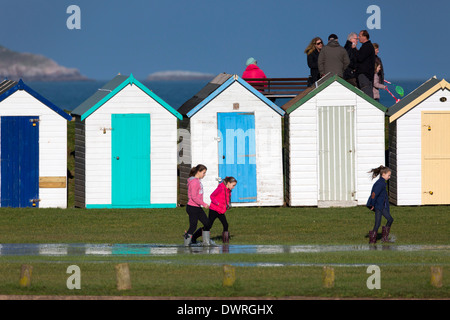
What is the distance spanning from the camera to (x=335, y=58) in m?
29.5

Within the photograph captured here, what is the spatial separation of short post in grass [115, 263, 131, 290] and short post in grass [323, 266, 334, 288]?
288 centimetres

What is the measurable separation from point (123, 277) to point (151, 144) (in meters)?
12.1

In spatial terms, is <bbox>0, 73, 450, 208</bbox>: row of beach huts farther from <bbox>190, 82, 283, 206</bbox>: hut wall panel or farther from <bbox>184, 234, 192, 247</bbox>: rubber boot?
<bbox>184, 234, 192, 247</bbox>: rubber boot

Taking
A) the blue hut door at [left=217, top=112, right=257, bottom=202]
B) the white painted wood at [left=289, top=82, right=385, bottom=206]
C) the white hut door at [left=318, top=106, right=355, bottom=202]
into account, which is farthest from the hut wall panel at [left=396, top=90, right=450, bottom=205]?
the blue hut door at [left=217, top=112, right=257, bottom=202]

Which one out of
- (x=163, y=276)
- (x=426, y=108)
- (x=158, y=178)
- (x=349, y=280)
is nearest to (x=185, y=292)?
(x=163, y=276)

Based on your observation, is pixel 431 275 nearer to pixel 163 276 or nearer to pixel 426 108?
pixel 163 276

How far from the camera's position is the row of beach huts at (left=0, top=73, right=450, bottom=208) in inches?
1099

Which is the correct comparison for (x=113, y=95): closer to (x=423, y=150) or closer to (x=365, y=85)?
(x=365, y=85)

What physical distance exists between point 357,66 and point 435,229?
21.6ft

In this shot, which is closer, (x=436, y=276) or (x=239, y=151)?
(x=436, y=276)

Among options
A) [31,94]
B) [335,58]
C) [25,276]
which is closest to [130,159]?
[31,94]

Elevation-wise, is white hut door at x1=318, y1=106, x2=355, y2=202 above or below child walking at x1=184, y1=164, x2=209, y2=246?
above

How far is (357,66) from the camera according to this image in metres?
29.5
